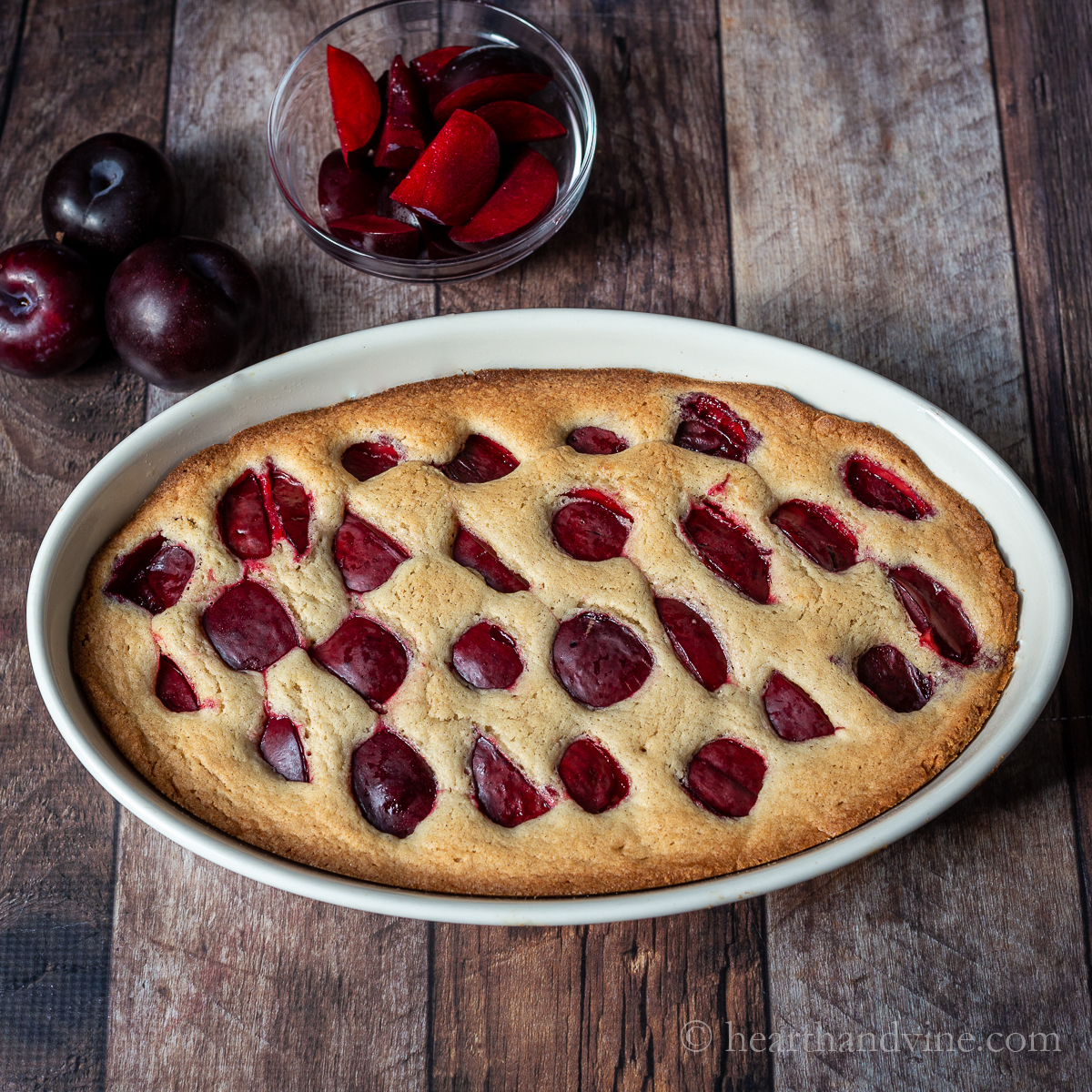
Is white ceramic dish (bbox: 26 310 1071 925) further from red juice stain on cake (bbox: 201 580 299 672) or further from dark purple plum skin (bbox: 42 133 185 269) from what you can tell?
dark purple plum skin (bbox: 42 133 185 269)

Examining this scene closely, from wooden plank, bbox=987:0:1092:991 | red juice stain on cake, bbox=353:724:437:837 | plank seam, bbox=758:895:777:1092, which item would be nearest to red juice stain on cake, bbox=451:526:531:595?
red juice stain on cake, bbox=353:724:437:837

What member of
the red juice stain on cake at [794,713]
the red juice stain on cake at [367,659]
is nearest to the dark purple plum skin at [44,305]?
the red juice stain on cake at [367,659]

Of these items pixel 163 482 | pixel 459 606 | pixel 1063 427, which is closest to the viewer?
pixel 459 606

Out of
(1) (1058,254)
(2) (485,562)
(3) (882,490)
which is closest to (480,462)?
(2) (485,562)

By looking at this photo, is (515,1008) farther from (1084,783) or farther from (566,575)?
(1084,783)

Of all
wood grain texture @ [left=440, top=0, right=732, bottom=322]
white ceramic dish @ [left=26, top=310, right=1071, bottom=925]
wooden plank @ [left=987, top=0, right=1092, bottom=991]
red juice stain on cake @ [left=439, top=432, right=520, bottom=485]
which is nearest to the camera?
white ceramic dish @ [left=26, top=310, right=1071, bottom=925]

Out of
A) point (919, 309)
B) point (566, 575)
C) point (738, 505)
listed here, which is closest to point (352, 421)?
point (566, 575)

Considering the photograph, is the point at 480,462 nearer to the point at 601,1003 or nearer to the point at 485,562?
the point at 485,562
